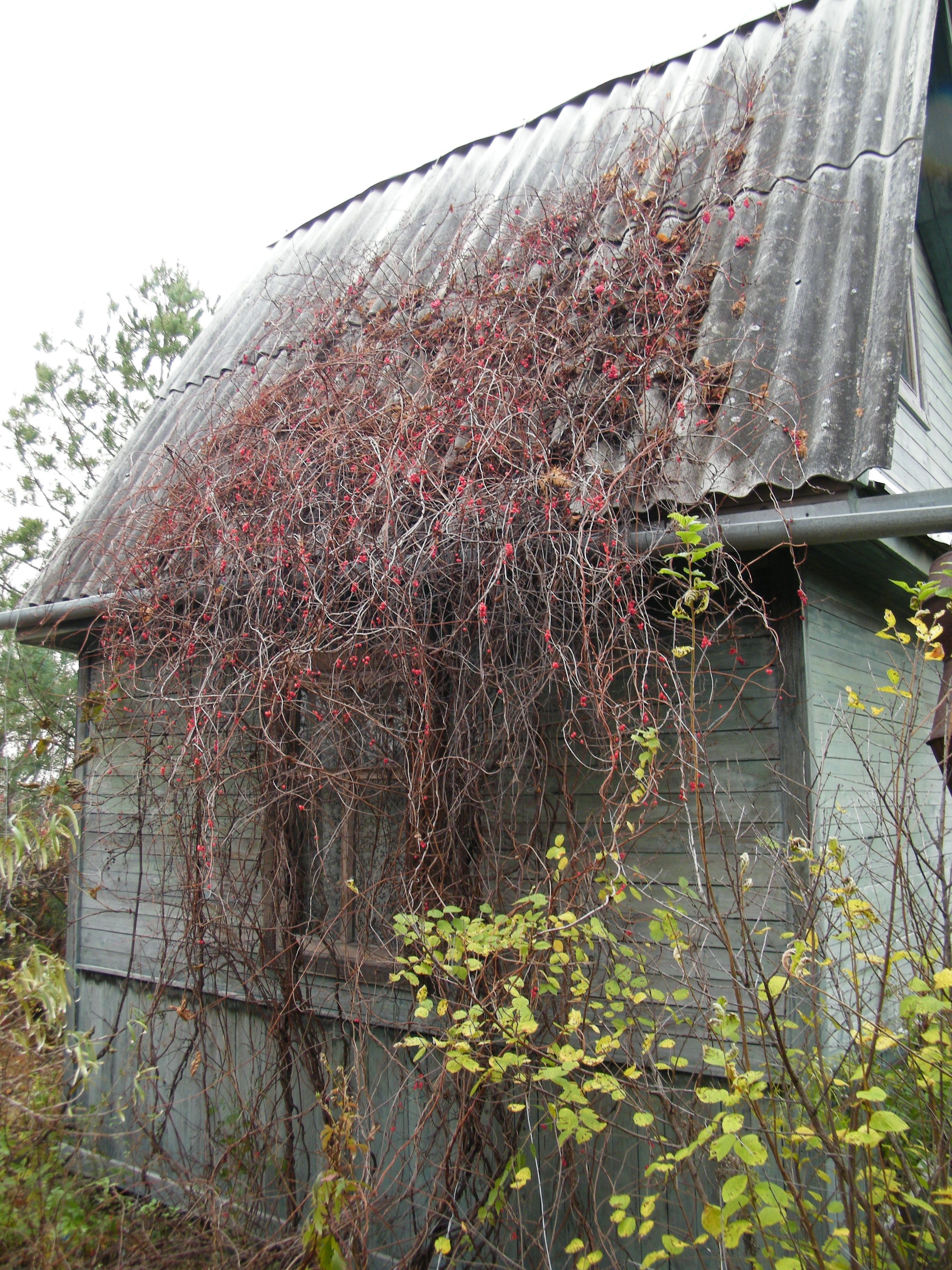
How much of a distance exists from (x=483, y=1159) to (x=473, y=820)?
123 cm

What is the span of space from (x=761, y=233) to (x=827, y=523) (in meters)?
1.97

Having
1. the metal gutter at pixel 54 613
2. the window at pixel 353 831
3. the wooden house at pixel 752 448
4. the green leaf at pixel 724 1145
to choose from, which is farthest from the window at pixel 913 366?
the metal gutter at pixel 54 613

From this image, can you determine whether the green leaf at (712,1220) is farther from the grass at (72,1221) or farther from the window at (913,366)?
the window at (913,366)

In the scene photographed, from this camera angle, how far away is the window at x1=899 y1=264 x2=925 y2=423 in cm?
519

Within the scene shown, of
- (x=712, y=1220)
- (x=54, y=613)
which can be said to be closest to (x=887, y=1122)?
(x=712, y=1220)

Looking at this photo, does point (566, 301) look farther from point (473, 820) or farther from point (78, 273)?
point (78, 273)

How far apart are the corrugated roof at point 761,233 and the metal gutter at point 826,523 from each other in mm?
107

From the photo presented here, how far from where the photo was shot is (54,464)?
16.9m

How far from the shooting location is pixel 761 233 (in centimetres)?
409

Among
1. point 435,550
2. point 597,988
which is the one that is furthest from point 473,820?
point 435,550

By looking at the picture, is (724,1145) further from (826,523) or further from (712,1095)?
(826,523)

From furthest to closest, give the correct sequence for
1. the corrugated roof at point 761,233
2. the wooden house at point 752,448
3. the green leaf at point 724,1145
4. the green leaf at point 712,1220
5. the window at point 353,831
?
the window at point 353,831 → the corrugated roof at point 761,233 → the wooden house at point 752,448 → the green leaf at point 712,1220 → the green leaf at point 724,1145

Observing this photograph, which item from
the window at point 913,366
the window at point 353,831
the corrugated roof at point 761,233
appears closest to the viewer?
the corrugated roof at point 761,233

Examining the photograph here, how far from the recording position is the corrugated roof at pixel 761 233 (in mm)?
3236
